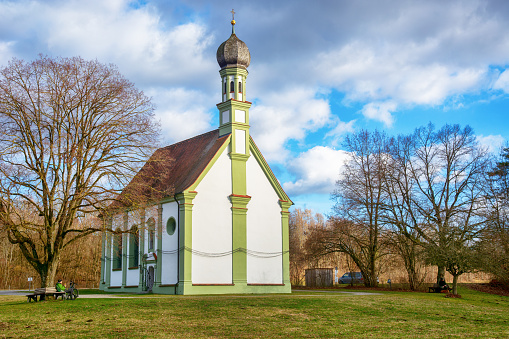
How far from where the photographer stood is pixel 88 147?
28.1 m

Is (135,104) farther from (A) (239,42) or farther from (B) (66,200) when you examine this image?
(A) (239,42)

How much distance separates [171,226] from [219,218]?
10.8 ft

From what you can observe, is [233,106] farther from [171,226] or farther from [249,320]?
[249,320]

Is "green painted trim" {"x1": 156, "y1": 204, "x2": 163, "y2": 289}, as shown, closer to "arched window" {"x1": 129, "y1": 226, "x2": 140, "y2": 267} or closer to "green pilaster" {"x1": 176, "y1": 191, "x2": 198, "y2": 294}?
"green pilaster" {"x1": 176, "y1": 191, "x2": 198, "y2": 294}

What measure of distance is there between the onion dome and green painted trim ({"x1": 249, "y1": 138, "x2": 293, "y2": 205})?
223 inches

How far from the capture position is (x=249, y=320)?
1747 centimetres

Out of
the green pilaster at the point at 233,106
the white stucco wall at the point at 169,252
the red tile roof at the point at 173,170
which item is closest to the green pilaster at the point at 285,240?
the green pilaster at the point at 233,106

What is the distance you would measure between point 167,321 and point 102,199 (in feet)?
41.4

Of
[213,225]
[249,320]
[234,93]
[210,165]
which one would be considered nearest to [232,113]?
[234,93]

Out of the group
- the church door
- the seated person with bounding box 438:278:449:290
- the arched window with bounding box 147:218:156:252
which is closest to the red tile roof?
the arched window with bounding box 147:218:156:252

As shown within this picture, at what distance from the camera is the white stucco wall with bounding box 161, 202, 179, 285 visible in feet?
111

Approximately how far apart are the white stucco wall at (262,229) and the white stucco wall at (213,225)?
1687 mm

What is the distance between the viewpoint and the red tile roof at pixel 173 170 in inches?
1145

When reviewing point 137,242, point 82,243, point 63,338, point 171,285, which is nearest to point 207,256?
point 171,285
